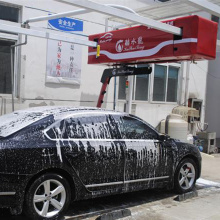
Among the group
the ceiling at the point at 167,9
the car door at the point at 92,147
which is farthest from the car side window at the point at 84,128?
the ceiling at the point at 167,9

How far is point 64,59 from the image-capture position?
980 centimetres

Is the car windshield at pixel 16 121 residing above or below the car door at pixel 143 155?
above

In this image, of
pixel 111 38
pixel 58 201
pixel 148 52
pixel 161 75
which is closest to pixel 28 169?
pixel 58 201

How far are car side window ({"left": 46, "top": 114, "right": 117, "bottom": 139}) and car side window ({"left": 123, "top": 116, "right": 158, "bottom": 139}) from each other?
10.7 inches

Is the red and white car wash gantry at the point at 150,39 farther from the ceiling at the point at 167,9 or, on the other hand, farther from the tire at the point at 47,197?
the tire at the point at 47,197

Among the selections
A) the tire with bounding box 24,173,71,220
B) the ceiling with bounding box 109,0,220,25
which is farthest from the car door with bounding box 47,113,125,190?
the ceiling with bounding box 109,0,220,25

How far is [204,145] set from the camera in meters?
12.8

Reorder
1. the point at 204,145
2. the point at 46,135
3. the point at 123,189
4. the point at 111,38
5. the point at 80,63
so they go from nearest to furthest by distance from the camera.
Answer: the point at 46,135 → the point at 123,189 → the point at 111,38 → the point at 80,63 → the point at 204,145

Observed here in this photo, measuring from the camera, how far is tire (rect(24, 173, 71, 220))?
13.7 feet

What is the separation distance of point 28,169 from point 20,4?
6129 millimetres

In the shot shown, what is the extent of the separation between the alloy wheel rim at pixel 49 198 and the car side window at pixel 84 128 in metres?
0.64

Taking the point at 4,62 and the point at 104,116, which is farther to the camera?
the point at 4,62

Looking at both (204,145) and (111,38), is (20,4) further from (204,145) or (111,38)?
(204,145)

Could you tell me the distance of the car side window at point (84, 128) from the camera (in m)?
4.58
